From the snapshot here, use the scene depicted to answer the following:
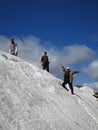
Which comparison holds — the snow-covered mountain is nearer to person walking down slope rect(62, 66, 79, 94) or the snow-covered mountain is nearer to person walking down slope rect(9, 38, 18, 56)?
person walking down slope rect(62, 66, 79, 94)

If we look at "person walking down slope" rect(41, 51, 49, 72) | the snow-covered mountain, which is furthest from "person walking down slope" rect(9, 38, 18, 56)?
"person walking down slope" rect(41, 51, 49, 72)

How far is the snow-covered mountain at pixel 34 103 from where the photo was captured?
12950mm

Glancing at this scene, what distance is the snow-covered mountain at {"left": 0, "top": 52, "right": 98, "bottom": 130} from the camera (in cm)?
1295

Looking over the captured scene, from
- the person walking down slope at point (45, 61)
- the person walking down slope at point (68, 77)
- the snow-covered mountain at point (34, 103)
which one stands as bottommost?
the snow-covered mountain at point (34, 103)

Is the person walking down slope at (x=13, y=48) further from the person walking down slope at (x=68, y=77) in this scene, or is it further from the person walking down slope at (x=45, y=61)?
the person walking down slope at (x=68, y=77)

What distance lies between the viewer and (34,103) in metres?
15.1

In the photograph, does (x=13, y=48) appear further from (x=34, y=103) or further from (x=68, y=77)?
(x=34, y=103)

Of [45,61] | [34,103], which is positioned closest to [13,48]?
[45,61]

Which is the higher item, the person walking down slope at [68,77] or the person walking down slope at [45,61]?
the person walking down slope at [45,61]

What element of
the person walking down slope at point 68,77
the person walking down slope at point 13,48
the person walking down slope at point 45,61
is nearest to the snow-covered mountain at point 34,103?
the person walking down slope at point 68,77

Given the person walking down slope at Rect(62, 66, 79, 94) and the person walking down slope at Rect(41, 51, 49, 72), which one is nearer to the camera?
the person walking down slope at Rect(62, 66, 79, 94)

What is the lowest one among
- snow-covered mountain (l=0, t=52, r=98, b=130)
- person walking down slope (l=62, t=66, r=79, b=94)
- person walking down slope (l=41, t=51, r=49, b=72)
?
snow-covered mountain (l=0, t=52, r=98, b=130)

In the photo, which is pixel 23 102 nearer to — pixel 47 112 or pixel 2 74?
pixel 47 112

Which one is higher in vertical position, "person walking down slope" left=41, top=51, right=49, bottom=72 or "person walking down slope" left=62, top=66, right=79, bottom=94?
"person walking down slope" left=41, top=51, right=49, bottom=72
